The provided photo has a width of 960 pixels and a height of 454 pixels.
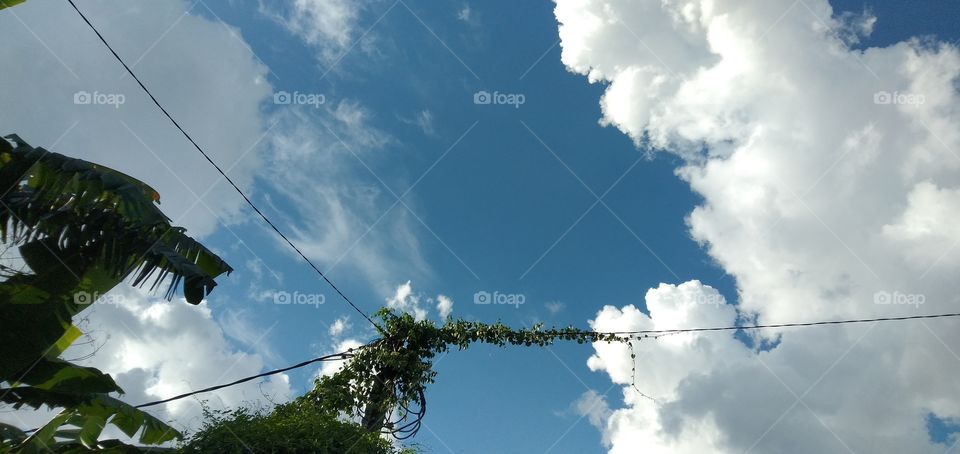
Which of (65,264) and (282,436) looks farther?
(65,264)

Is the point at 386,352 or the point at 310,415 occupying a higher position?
the point at 386,352

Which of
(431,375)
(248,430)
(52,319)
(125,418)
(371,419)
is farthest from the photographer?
(431,375)

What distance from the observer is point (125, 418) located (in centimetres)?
688

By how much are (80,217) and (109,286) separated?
1.06 metres

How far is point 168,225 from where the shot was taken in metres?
5.54

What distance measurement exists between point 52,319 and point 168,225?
175 centimetres

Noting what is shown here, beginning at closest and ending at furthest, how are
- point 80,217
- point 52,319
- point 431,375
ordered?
point 80,217 → point 52,319 → point 431,375

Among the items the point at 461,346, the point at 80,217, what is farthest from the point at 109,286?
the point at 461,346

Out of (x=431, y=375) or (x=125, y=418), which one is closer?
(x=125, y=418)

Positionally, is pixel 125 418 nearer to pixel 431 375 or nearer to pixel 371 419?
pixel 371 419

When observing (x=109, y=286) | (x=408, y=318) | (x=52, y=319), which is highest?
(x=408, y=318)

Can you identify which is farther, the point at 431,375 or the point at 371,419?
the point at 431,375

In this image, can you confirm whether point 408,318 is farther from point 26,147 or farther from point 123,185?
point 26,147

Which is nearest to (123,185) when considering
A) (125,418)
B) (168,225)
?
(168,225)
